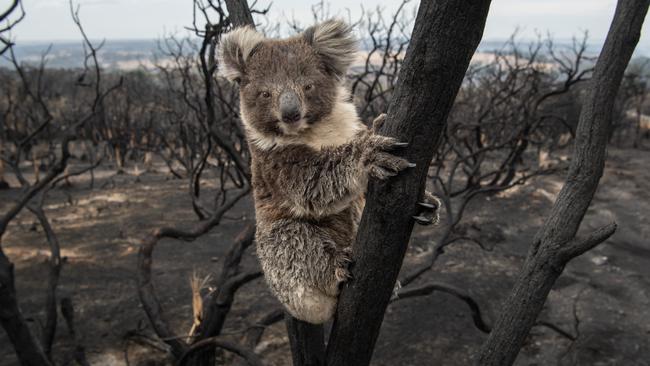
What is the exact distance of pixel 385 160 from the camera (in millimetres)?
1726

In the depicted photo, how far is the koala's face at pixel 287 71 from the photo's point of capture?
261 centimetres

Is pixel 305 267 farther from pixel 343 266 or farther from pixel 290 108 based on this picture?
pixel 290 108

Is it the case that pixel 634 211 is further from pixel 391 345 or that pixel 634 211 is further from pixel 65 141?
pixel 65 141

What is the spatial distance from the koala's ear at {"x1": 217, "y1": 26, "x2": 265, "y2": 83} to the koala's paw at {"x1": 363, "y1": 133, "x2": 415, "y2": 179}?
1.27 meters

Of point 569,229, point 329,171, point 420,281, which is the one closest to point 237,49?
point 329,171

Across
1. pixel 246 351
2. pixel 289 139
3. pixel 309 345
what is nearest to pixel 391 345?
pixel 246 351

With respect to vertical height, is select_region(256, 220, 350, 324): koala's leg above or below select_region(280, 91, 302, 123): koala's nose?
below

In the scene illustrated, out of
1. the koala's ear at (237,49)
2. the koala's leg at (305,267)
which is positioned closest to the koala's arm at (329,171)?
the koala's leg at (305,267)

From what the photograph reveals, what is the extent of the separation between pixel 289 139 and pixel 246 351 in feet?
7.29

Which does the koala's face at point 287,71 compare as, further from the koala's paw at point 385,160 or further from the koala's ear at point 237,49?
the koala's paw at point 385,160

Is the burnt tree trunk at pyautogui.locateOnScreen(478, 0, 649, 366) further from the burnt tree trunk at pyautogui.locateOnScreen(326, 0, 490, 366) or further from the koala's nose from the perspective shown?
the koala's nose

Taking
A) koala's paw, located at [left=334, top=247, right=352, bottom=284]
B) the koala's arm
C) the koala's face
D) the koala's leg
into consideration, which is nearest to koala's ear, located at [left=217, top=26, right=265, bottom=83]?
the koala's face

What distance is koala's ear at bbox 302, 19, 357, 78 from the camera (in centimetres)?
276

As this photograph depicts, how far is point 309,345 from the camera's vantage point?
2676 millimetres
